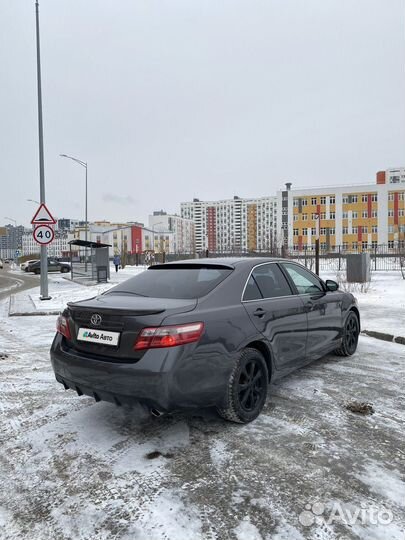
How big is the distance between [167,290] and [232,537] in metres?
2.10

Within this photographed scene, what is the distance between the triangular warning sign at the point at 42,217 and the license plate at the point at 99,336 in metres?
9.66

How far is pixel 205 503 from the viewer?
8.25 ft

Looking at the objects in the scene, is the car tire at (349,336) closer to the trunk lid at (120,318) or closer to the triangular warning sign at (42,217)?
the trunk lid at (120,318)

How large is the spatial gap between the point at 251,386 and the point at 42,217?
10.5 m

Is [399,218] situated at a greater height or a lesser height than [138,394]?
greater

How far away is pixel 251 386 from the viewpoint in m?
3.66

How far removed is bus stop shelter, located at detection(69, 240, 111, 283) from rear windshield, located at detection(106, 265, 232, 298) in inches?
711

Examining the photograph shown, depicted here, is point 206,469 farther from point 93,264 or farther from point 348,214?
point 348,214

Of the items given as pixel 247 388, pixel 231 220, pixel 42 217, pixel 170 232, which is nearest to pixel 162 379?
pixel 247 388

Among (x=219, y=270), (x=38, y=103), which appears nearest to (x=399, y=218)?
(x=38, y=103)

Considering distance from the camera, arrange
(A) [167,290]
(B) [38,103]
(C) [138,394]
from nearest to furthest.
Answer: (C) [138,394] < (A) [167,290] < (B) [38,103]

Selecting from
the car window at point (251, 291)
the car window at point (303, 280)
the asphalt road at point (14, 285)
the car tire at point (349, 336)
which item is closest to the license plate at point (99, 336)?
the car window at point (251, 291)

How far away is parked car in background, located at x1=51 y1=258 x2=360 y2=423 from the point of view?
3.07 metres

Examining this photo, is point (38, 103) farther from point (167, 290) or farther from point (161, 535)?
point (161, 535)
